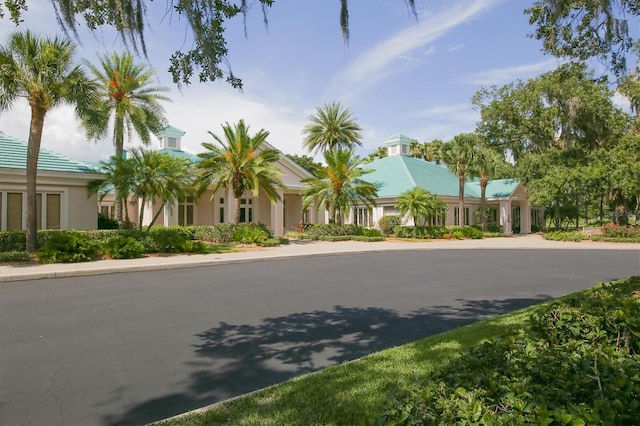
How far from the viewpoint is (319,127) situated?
133 ft

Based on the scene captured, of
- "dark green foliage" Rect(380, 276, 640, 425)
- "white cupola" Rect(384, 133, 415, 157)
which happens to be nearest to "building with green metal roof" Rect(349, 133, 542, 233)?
"white cupola" Rect(384, 133, 415, 157)

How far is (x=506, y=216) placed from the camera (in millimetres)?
39000

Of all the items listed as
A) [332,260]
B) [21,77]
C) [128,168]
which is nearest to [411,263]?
[332,260]

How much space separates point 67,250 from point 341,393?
14430 millimetres

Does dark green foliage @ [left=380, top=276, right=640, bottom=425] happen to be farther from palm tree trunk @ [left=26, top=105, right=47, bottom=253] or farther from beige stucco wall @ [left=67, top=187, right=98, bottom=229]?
beige stucco wall @ [left=67, top=187, right=98, bottom=229]

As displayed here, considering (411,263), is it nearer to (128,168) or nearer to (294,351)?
(294,351)

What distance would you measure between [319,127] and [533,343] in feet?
126

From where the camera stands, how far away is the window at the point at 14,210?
1778 cm

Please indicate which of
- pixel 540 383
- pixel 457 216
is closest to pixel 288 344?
pixel 540 383

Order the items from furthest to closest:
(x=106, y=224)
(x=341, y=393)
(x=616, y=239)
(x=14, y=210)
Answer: (x=616, y=239)
(x=106, y=224)
(x=14, y=210)
(x=341, y=393)

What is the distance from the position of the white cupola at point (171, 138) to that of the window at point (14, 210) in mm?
16143

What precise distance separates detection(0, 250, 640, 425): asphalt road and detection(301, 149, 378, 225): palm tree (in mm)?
15672

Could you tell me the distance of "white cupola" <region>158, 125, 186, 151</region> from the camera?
3334 centimetres

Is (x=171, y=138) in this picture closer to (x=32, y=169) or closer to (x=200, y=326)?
(x=32, y=169)
